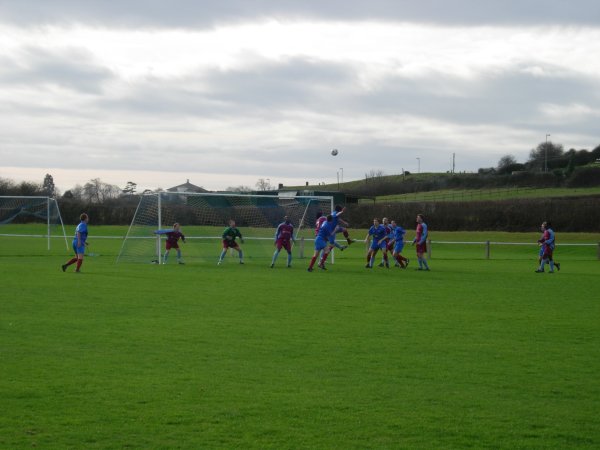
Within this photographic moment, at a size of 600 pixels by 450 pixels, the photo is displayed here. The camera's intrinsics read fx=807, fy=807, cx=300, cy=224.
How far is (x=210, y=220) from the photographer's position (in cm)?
4475

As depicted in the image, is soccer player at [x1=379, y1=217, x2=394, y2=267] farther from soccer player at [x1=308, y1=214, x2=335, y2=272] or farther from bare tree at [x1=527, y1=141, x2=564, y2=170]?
bare tree at [x1=527, y1=141, x2=564, y2=170]

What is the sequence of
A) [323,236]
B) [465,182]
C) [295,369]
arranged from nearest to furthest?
1. [295,369]
2. [323,236]
3. [465,182]

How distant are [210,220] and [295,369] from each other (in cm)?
3551

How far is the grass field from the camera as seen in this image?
23.2 feet

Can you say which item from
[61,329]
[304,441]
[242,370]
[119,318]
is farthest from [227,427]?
[119,318]

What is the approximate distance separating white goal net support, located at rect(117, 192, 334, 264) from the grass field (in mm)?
13473

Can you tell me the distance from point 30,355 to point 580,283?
17.8m

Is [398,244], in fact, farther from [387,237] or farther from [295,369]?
[295,369]

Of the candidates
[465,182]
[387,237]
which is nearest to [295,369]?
[387,237]

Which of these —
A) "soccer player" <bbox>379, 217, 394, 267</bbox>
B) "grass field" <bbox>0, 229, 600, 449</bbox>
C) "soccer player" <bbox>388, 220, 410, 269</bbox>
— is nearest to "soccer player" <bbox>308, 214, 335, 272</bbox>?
"soccer player" <bbox>379, 217, 394, 267</bbox>

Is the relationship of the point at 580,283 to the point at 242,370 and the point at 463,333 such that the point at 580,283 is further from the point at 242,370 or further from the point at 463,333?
the point at 242,370

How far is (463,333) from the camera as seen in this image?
A: 12812 mm

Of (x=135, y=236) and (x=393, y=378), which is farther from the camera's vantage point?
(x=135, y=236)

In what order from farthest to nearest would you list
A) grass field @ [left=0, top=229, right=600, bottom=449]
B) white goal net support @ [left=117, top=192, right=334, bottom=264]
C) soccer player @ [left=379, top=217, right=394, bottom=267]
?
white goal net support @ [left=117, top=192, right=334, bottom=264], soccer player @ [left=379, top=217, right=394, bottom=267], grass field @ [left=0, top=229, right=600, bottom=449]
